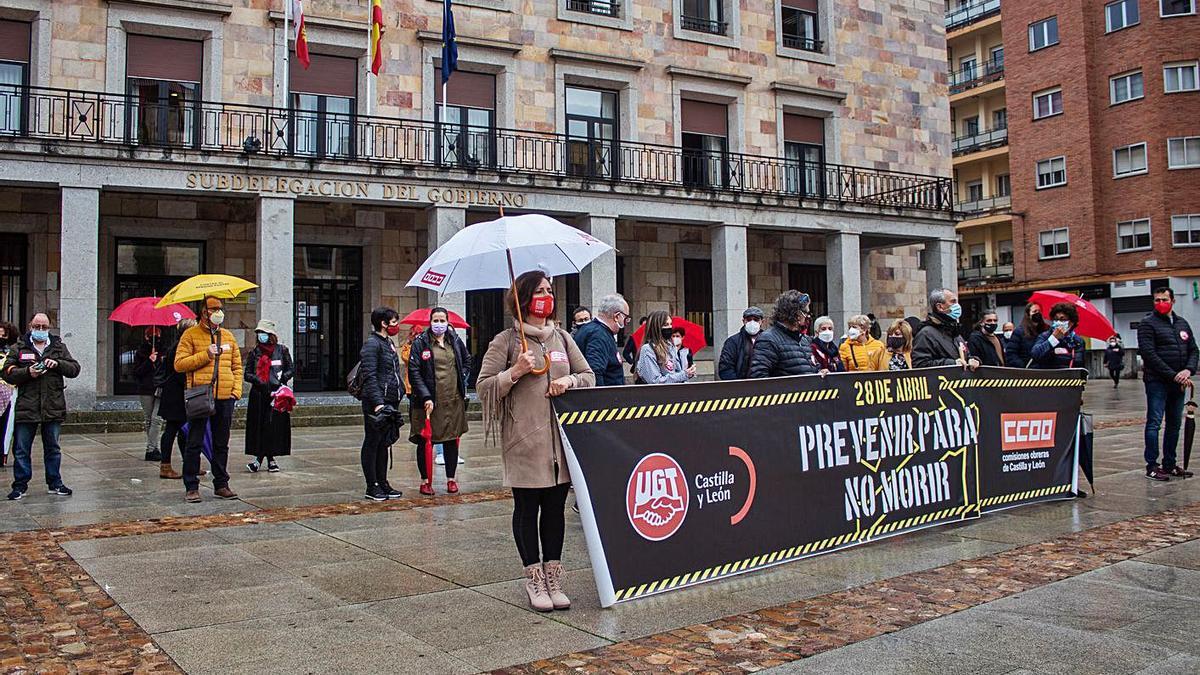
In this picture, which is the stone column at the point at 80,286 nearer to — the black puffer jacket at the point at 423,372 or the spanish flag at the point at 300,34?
the spanish flag at the point at 300,34

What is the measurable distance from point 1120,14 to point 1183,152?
6.47 metres

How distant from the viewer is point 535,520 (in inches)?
209

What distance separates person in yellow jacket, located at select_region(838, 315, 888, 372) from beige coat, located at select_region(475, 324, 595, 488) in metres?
6.84

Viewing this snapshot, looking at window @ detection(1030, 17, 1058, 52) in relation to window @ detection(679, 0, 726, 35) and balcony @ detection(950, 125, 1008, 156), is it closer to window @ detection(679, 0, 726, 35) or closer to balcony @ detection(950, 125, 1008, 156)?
balcony @ detection(950, 125, 1008, 156)

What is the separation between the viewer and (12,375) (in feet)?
29.0

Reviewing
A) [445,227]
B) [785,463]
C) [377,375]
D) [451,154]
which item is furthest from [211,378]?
[451,154]

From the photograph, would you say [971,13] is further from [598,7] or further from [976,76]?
[598,7]

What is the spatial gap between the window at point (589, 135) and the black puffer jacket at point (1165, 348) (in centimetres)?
1493

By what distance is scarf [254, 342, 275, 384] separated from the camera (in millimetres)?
11406

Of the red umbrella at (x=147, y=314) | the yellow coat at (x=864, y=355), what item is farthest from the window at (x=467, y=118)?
the yellow coat at (x=864, y=355)

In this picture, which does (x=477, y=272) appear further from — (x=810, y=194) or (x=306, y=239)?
(x=810, y=194)

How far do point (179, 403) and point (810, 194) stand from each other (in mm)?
18968

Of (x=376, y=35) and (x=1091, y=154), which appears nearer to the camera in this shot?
(x=376, y=35)

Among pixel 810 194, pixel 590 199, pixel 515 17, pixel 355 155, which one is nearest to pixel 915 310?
pixel 810 194
